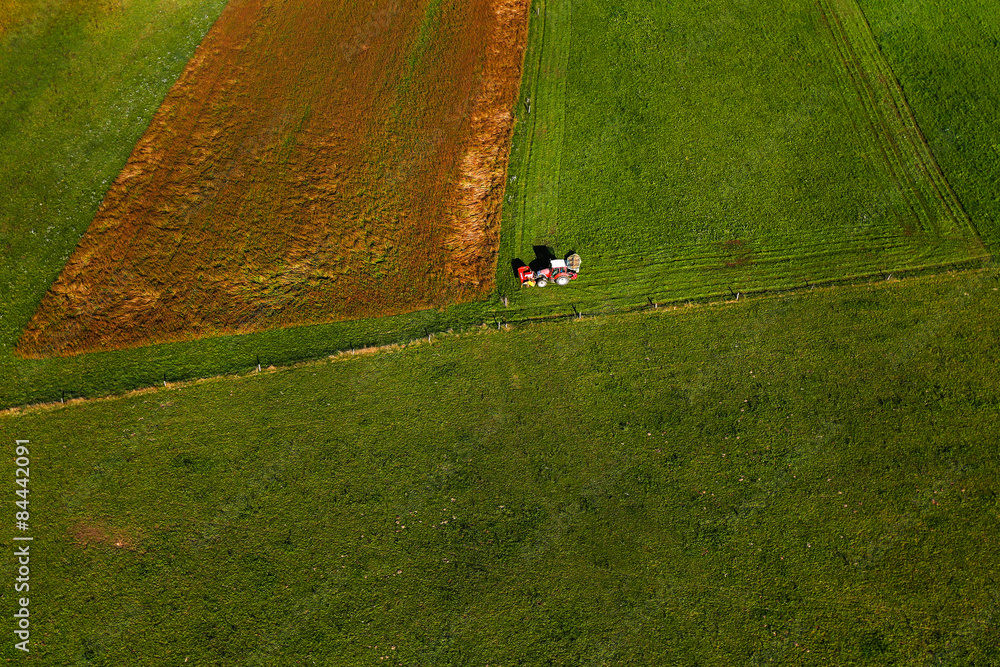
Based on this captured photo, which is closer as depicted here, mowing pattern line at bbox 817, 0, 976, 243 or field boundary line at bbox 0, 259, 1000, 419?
field boundary line at bbox 0, 259, 1000, 419

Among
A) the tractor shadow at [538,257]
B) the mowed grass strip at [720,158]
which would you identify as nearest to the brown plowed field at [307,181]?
the tractor shadow at [538,257]

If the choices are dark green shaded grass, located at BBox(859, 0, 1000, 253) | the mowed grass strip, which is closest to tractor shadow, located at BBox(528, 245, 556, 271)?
the mowed grass strip

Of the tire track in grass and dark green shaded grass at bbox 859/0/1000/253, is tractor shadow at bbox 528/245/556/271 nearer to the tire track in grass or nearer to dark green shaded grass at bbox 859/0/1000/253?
the tire track in grass

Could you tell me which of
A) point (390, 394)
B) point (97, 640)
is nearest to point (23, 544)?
point (97, 640)

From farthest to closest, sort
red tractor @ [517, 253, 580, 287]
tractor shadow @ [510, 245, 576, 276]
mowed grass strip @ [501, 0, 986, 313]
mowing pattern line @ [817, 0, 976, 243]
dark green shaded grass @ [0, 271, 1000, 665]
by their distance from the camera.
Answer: mowing pattern line @ [817, 0, 976, 243], tractor shadow @ [510, 245, 576, 276], mowed grass strip @ [501, 0, 986, 313], red tractor @ [517, 253, 580, 287], dark green shaded grass @ [0, 271, 1000, 665]

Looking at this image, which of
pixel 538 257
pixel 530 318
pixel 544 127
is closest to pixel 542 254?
pixel 538 257

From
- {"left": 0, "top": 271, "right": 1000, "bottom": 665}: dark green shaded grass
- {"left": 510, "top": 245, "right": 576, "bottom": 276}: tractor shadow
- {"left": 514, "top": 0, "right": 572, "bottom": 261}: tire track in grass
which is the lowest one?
{"left": 0, "top": 271, "right": 1000, "bottom": 665}: dark green shaded grass

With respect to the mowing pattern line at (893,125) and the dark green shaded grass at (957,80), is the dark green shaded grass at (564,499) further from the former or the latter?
the dark green shaded grass at (957,80)
